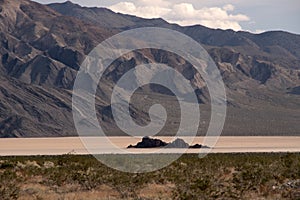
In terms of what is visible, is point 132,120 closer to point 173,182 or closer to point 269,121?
point 269,121

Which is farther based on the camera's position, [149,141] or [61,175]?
[149,141]

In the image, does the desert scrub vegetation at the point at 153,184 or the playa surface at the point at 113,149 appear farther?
the playa surface at the point at 113,149

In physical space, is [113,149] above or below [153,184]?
below

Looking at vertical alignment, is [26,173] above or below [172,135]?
above

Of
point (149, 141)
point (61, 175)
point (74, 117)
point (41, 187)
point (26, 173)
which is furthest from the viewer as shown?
point (74, 117)

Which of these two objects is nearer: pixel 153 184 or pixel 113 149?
pixel 153 184

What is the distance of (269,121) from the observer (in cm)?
19862

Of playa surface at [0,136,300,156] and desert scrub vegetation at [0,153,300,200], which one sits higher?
desert scrub vegetation at [0,153,300,200]

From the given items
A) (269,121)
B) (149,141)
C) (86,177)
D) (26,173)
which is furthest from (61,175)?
(269,121)

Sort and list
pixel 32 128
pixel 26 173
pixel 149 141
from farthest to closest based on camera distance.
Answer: pixel 32 128 < pixel 149 141 < pixel 26 173

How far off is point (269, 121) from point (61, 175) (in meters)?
166

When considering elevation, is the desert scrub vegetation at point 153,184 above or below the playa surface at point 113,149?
above

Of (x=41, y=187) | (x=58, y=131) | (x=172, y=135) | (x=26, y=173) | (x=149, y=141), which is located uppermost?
(x=41, y=187)

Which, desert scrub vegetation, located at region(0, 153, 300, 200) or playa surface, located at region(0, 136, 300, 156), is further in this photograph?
playa surface, located at region(0, 136, 300, 156)
